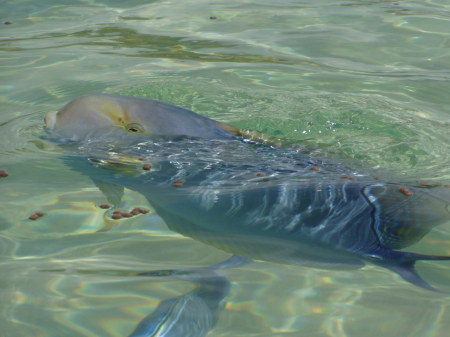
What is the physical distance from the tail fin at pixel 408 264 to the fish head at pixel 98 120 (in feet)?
6.65

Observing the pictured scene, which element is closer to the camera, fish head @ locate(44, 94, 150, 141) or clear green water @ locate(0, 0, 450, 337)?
clear green water @ locate(0, 0, 450, 337)

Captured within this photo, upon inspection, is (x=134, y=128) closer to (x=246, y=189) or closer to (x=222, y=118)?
(x=246, y=189)

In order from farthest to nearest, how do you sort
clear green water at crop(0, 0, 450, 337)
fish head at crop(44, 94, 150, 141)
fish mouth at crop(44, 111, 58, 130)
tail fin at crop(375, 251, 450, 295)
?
1. fish mouth at crop(44, 111, 58, 130)
2. fish head at crop(44, 94, 150, 141)
3. tail fin at crop(375, 251, 450, 295)
4. clear green water at crop(0, 0, 450, 337)

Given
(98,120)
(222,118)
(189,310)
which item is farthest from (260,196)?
(222,118)

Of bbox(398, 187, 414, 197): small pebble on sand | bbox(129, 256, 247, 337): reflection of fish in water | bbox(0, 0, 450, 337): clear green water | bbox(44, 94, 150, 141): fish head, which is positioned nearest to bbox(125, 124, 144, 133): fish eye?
bbox(44, 94, 150, 141): fish head

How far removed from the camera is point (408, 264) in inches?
137

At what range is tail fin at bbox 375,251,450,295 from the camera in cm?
337

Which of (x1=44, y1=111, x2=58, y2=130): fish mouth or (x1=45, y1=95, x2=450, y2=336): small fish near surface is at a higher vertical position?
(x1=44, y1=111, x2=58, y2=130): fish mouth

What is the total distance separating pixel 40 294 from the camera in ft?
10.3

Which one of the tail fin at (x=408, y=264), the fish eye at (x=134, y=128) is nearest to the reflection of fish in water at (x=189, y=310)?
the tail fin at (x=408, y=264)

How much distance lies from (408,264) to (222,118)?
112 inches

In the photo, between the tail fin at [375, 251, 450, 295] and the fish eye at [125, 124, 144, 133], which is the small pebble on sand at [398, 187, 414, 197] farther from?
the fish eye at [125, 124, 144, 133]


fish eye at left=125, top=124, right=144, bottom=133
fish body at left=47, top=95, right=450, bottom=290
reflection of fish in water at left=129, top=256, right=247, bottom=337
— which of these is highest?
fish eye at left=125, top=124, right=144, bottom=133

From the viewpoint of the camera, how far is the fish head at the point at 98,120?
4672mm
